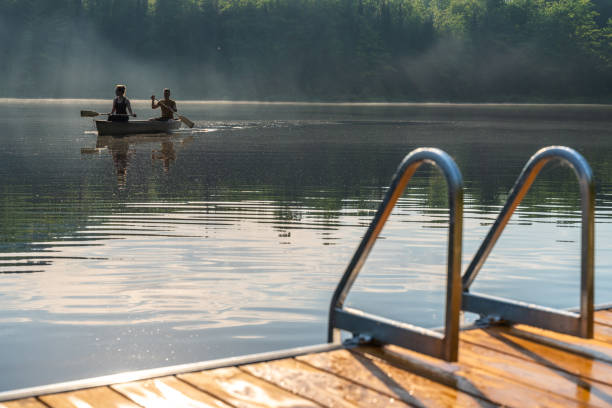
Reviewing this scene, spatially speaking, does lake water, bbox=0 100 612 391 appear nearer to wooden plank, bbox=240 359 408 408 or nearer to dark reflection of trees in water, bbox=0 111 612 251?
dark reflection of trees in water, bbox=0 111 612 251

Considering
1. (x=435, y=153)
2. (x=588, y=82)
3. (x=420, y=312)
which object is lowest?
(x=420, y=312)

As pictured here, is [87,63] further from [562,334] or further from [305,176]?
[562,334]

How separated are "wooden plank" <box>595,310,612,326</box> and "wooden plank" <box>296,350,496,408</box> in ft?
5.87

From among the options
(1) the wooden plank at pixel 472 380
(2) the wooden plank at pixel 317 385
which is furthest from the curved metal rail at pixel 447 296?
(2) the wooden plank at pixel 317 385

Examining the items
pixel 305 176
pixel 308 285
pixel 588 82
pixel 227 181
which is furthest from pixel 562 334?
pixel 588 82

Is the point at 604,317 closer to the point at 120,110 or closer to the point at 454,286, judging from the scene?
the point at 454,286

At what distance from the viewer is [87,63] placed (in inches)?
5650

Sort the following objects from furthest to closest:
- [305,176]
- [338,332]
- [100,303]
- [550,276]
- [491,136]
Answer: [491,136]
[305,176]
[550,276]
[100,303]
[338,332]

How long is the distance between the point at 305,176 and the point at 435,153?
16.8 m

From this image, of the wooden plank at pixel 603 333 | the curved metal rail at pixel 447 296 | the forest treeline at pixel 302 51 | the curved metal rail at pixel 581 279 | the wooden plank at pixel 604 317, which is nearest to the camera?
the curved metal rail at pixel 447 296

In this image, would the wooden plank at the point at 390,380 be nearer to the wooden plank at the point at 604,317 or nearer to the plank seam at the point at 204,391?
the plank seam at the point at 204,391

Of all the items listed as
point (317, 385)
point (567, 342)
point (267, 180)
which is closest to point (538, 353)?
point (567, 342)

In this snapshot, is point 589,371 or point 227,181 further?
point 227,181

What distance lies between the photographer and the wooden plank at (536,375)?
14.0 ft
